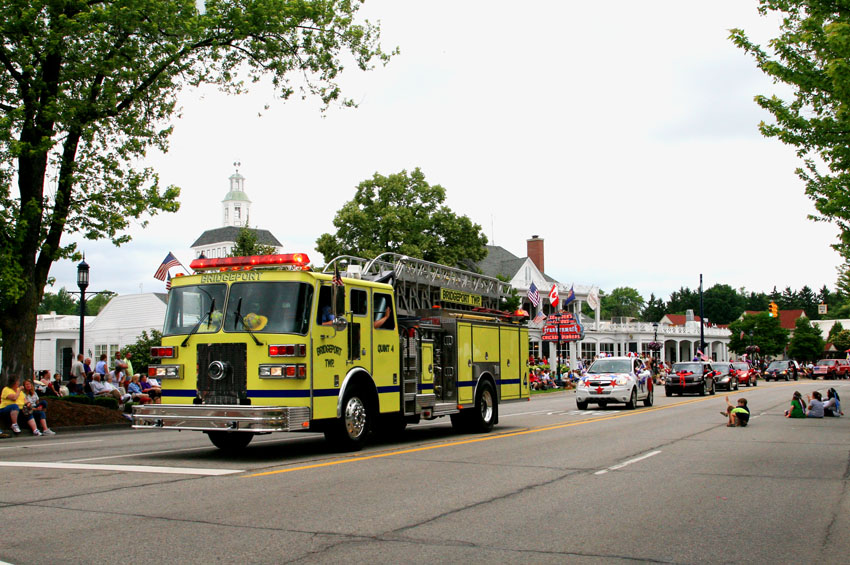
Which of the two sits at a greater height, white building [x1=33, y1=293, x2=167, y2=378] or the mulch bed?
white building [x1=33, y1=293, x2=167, y2=378]

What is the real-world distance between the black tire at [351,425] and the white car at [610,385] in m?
14.6

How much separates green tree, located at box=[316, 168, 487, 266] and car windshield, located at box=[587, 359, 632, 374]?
2457 cm

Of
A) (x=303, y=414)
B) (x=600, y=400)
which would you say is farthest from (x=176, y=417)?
(x=600, y=400)

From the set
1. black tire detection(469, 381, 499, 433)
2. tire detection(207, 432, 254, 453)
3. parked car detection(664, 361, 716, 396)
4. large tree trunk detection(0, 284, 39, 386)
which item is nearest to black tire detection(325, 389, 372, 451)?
tire detection(207, 432, 254, 453)

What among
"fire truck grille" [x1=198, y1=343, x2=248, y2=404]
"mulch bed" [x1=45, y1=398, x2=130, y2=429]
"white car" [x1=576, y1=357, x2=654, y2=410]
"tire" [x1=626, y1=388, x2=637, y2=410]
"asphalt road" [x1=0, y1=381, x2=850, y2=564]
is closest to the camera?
"asphalt road" [x1=0, y1=381, x2=850, y2=564]

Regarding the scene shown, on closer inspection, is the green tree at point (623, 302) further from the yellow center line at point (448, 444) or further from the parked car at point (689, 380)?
the yellow center line at point (448, 444)

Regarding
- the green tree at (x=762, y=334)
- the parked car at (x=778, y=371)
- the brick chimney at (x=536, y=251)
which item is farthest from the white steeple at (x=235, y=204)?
the parked car at (x=778, y=371)

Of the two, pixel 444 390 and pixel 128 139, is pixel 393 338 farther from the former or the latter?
pixel 128 139

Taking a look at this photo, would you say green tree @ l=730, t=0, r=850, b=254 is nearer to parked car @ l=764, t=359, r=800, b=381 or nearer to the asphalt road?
the asphalt road

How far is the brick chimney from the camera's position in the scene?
7425cm

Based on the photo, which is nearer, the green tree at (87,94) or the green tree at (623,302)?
the green tree at (87,94)

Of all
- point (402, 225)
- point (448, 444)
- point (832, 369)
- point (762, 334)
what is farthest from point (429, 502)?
point (762, 334)

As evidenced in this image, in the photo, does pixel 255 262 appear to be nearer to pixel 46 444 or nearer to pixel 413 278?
pixel 413 278

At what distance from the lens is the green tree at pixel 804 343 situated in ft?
322
